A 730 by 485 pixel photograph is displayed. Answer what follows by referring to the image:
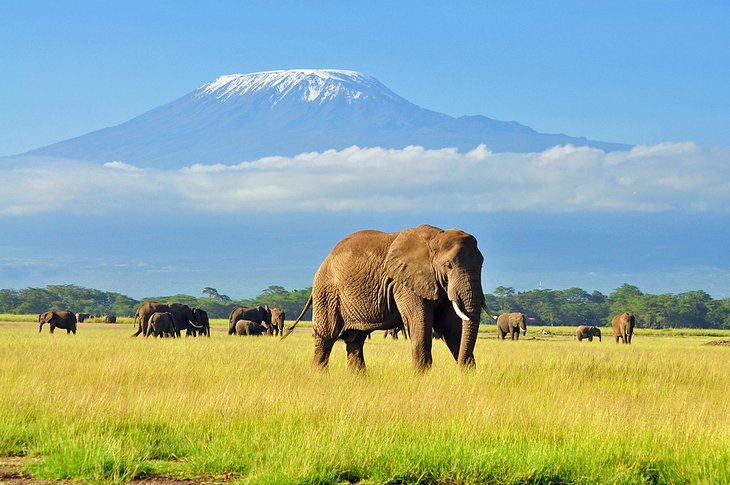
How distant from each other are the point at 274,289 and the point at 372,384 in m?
159

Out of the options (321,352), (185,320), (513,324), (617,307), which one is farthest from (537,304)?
(321,352)

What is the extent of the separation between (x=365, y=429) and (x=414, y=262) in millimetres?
6680

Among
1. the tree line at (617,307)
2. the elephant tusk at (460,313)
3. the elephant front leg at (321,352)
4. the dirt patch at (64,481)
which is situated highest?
the tree line at (617,307)

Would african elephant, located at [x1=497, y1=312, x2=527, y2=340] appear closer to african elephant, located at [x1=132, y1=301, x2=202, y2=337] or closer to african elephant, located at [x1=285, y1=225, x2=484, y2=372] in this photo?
african elephant, located at [x1=132, y1=301, x2=202, y2=337]

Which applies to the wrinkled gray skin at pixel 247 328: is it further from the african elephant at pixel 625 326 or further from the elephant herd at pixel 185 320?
the african elephant at pixel 625 326

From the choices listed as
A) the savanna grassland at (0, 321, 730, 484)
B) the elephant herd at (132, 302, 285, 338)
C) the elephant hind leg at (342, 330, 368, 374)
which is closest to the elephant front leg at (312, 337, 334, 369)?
the elephant hind leg at (342, 330, 368, 374)

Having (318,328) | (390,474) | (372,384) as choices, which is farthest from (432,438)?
(318,328)

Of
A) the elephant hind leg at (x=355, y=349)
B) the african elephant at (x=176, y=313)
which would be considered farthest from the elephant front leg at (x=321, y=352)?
the african elephant at (x=176, y=313)

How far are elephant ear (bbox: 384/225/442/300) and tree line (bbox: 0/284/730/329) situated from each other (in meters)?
121

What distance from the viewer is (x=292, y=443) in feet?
29.6

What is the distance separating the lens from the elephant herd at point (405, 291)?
611 inches

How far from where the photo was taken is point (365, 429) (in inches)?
384

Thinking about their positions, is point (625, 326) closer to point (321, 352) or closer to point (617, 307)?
point (321, 352)

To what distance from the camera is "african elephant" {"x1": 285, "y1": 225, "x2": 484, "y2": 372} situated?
1551cm
